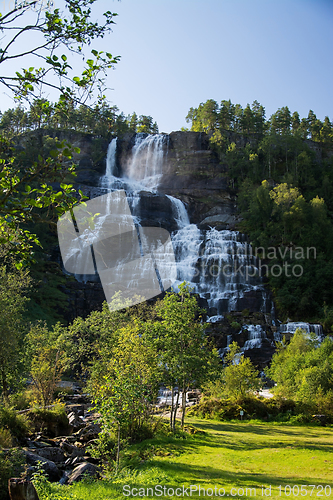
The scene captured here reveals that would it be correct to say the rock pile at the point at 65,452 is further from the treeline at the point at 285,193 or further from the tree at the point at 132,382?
the treeline at the point at 285,193

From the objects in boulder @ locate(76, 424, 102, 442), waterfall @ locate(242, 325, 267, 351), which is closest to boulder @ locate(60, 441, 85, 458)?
boulder @ locate(76, 424, 102, 442)

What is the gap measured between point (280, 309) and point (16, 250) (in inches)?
1839

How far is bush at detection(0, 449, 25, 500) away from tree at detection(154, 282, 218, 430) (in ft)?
20.3

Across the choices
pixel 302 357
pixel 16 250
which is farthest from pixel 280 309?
pixel 16 250

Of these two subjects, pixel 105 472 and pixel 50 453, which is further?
pixel 50 453

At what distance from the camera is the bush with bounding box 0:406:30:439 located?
13.9 m

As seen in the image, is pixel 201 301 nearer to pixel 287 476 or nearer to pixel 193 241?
pixel 193 241

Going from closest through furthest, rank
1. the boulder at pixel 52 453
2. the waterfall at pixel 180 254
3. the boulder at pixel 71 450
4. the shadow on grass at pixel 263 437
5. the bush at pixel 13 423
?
the boulder at pixel 52 453, the boulder at pixel 71 450, the shadow on grass at pixel 263 437, the bush at pixel 13 423, the waterfall at pixel 180 254

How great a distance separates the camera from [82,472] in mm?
10742

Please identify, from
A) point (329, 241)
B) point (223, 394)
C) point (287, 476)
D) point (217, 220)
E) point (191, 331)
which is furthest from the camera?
point (217, 220)

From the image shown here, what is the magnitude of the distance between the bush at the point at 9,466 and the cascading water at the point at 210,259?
34314 mm

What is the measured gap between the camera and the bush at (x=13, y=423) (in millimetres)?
13914

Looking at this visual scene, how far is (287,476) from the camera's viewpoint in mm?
9070

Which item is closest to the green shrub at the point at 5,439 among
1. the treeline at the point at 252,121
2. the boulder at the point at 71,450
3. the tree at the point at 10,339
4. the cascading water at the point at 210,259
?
the boulder at the point at 71,450
